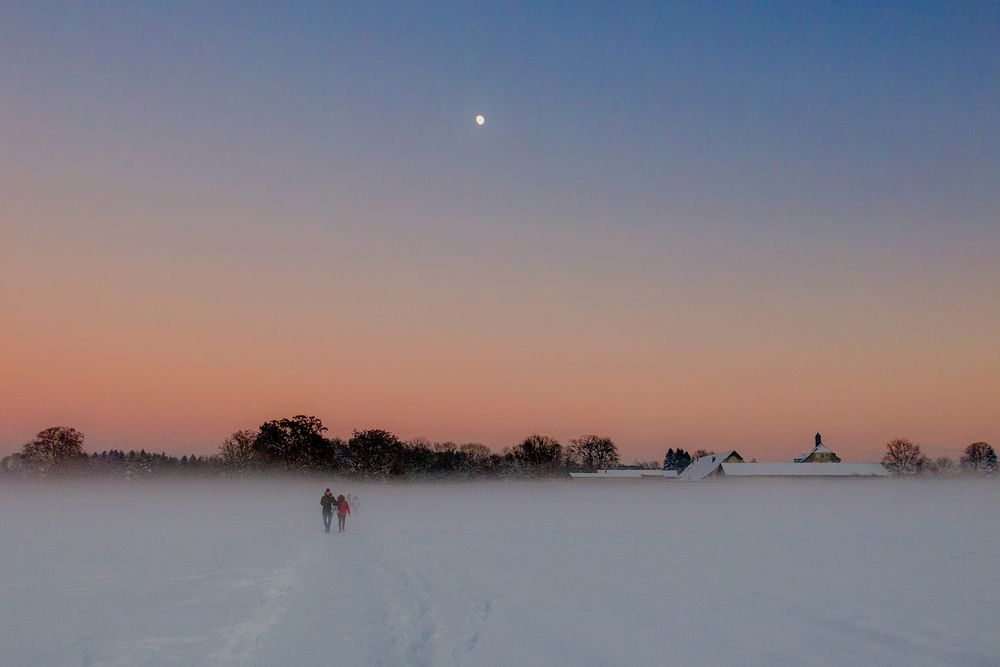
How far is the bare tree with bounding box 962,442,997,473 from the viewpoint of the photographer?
157625 mm

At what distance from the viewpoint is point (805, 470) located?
104188 mm

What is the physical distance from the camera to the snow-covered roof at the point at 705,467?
112 m

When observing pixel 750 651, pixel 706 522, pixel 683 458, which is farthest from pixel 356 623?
pixel 683 458

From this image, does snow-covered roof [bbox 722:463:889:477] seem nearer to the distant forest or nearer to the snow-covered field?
the distant forest

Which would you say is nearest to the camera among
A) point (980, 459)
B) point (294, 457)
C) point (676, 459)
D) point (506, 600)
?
point (506, 600)

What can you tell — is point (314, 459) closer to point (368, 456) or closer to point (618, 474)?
point (368, 456)

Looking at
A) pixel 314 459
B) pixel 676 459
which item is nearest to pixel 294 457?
pixel 314 459

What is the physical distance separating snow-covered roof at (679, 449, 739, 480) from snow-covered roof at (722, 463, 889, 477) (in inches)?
141

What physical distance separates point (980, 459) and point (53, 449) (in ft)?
615

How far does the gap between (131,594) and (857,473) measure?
10743cm

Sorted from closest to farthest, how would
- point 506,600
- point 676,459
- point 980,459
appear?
point 506,600 → point 980,459 → point 676,459

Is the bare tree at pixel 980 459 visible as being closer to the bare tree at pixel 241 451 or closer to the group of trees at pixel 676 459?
the group of trees at pixel 676 459

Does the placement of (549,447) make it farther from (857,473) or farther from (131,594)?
(131,594)

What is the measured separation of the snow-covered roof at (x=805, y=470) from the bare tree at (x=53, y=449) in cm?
10138
